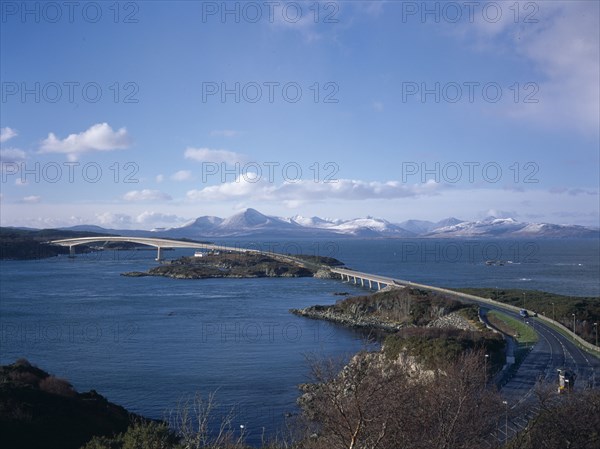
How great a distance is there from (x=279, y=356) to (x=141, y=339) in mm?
3552

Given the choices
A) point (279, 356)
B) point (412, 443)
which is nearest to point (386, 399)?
point (412, 443)

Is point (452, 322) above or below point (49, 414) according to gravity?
below

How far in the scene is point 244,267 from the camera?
1345 inches

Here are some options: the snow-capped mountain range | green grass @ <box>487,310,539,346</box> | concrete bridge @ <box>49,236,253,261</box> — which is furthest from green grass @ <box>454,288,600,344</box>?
the snow-capped mountain range

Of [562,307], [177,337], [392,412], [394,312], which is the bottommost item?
[177,337]

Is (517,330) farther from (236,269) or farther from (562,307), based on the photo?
(236,269)

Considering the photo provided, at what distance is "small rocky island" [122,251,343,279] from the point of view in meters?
31.2

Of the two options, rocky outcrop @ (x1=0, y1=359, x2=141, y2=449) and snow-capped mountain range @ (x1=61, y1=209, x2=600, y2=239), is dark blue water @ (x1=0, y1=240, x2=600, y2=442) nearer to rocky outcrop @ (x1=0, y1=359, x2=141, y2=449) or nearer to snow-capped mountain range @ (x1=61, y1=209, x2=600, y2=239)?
rocky outcrop @ (x1=0, y1=359, x2=141, y2=449)

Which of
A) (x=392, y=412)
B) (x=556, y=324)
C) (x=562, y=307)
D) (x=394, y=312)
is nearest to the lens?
(x=392, y=412)

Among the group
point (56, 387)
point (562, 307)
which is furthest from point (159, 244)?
point (56, 387)

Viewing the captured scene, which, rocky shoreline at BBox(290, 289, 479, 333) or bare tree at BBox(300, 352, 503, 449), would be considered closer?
bare tree at BBox(300, 352, 503, 449)

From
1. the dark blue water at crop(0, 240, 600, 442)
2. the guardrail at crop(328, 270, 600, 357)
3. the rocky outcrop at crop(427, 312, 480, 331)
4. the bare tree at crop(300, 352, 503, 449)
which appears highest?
the bare tree at crop(300, 352, 503, 449)

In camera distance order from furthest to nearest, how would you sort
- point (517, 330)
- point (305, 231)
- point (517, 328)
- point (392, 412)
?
point (305, 231) → point (517, 328) → point (517, 330) → point (392, 412)

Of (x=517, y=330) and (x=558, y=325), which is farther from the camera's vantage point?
(x=558, y=325)
